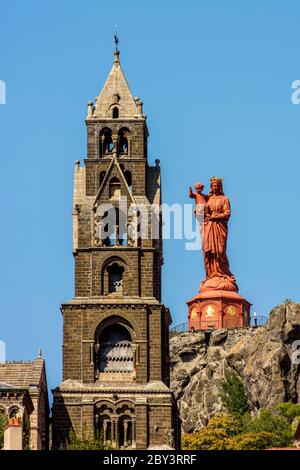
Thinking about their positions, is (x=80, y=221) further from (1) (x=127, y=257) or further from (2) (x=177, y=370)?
(2) (x=177, y=370)

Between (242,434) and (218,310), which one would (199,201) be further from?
(242,434)

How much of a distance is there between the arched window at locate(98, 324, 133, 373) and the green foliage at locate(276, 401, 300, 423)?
123 feet

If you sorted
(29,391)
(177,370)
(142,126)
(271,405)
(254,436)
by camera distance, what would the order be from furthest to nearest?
(177,370) < (271,405) < (254,436) < (142,126) < (29,391)

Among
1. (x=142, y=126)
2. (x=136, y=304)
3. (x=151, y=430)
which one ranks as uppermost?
(x=142, y=126)

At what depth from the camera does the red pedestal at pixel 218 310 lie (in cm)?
18300

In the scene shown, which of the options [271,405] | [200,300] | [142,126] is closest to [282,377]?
[271,405]

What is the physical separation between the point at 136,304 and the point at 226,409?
46.7m

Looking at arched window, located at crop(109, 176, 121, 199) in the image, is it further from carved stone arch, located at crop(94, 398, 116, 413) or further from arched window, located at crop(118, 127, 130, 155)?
carved stone arch, located at crop(94, 398, 116, 413)

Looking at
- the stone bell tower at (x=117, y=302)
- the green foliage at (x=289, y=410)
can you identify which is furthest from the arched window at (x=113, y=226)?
the green foliage at (x=289, y=410)

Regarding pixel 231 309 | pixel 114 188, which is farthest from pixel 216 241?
pixel 114 188

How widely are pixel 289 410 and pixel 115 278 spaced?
126 ft

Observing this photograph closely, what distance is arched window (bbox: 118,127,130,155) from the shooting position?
136 meters

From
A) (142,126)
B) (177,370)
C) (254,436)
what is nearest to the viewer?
(142,126)

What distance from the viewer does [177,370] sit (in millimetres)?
181375
